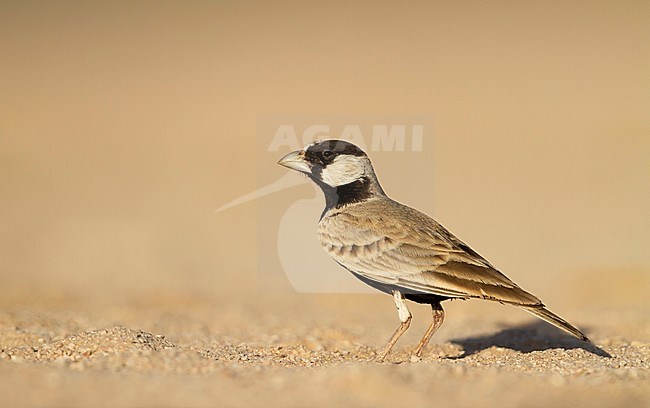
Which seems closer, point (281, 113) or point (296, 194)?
point (296, 194)

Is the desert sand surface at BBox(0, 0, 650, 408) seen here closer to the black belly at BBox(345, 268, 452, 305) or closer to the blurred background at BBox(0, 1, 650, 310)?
the blurred background at BBox(0, 1, 650, 310)

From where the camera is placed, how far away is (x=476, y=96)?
2812cm

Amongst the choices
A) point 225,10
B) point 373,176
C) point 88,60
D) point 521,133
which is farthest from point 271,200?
point 225,10

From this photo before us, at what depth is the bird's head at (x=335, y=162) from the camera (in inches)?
301

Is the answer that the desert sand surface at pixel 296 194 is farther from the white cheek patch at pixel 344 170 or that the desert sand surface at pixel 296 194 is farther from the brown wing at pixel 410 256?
the white cheek patch at pixel 344 170

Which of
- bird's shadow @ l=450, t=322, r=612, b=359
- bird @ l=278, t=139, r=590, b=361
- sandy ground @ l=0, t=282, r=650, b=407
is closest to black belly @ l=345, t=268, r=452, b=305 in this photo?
bird @ l=278, t=139, r=590, b=361

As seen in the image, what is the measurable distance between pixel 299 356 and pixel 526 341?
7.62 feet

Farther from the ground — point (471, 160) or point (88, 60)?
point (88, 60)

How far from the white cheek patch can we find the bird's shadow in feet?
A: 5.56

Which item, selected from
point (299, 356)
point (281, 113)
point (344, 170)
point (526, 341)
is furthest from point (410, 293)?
point (281, 113)

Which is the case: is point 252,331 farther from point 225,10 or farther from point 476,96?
point 225,10

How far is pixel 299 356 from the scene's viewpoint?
296 inches

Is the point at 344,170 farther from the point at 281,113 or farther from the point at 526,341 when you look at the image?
the point at 281,113

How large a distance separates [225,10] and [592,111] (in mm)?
18468
